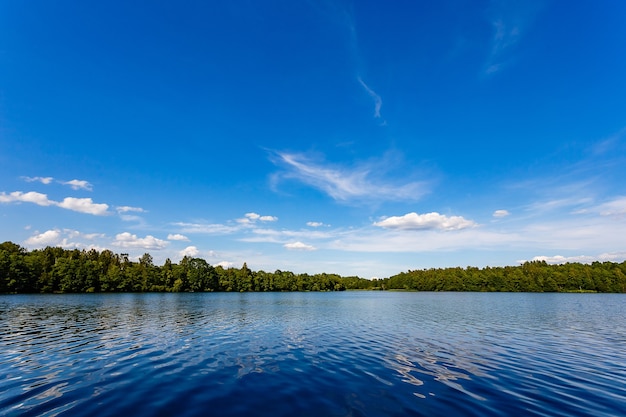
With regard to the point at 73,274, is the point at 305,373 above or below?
below

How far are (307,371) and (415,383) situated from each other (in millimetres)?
6823

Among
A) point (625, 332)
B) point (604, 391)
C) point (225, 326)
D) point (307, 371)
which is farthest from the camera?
point (225, 326)

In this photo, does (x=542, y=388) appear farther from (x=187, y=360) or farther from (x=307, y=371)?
(x=187, y=360)

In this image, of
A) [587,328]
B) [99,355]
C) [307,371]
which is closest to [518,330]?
[587,328]

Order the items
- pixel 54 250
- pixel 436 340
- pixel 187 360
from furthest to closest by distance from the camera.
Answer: pixel 54 250 → pixel 436 340 → pixel 187 360

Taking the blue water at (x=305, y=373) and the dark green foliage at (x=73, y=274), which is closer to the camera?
the blue water at (x=305, y=373)

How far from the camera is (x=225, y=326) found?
137 feet

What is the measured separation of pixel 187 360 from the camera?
75.2 feet

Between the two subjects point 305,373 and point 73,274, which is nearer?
point 305,373

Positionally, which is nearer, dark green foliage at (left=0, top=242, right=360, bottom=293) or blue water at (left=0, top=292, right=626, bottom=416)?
blue water at (left=0, top=292, right=626, bottom=416)

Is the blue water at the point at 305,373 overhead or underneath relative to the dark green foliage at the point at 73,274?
underneath

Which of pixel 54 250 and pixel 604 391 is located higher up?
pixel 54 250

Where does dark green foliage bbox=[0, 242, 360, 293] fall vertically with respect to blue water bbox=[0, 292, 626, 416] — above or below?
above

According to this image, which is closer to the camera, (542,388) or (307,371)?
(542,388)
